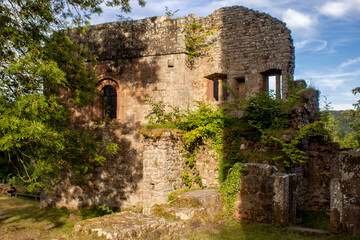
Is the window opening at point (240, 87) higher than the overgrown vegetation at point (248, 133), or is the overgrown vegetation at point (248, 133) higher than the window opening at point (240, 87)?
the window opening at point (240, 87)

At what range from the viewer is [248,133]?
951 centimetres

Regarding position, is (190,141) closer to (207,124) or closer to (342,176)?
(207,124)

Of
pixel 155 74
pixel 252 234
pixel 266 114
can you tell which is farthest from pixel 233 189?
pixel 155 74

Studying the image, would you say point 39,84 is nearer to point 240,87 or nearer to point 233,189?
point 233,189

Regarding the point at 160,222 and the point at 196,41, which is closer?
the point at 160,222

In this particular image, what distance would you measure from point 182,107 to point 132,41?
3.20 metres

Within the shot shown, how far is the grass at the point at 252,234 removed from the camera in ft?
19.7

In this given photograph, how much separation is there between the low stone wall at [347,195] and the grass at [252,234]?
0.20 m

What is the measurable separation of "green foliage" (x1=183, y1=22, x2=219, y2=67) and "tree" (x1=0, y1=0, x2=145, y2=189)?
2367 millimetres

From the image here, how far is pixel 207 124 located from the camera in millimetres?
10055

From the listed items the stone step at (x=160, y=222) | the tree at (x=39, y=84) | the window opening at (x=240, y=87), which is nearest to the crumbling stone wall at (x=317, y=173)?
the window opening at (x=240, y=87)

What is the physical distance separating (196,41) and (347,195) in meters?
7.65

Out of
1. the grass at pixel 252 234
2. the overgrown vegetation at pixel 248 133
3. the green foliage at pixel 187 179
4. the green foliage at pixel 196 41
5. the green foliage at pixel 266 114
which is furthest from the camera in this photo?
the green foliage at pixel 196 41

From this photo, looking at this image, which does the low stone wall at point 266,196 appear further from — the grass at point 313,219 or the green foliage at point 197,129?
the green foliage at point 197,129
